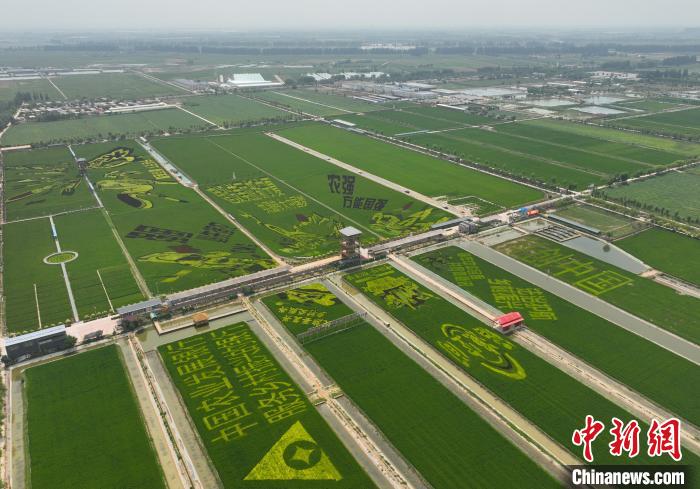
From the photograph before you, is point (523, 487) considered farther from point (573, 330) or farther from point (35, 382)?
point (35, 382)

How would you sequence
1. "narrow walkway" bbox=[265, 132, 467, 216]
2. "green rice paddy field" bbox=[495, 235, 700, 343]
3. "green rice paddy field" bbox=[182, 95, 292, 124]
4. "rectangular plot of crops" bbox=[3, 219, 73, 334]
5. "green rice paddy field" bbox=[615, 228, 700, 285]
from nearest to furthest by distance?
"green rice paddy field" bbox=[495, 235, 700, 343]
"rectangular plot of crops" bbox=[3, 219, 73, 334]
"green rice paddy field" bbox=[615, 228, 700, 285]
"narrow walkway" bbox=[265, 132, 467, 216]
"green rice paddy field" bbox=[182, 95, 292, 124]

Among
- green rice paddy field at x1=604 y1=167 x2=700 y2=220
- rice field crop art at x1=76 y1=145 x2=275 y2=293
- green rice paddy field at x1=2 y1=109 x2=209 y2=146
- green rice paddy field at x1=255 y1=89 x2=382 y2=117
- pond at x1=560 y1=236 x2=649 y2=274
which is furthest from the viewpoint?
green rice paddy field at x1=255 y1=89 x2=382 y2=117

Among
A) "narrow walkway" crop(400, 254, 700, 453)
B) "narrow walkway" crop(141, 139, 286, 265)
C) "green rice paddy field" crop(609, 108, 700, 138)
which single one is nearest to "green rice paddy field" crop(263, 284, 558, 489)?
"narrow walkway" crop(400, 254, 700, 453)

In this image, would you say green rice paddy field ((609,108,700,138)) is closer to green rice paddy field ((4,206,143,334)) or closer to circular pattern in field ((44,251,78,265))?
green rice paddy field ((4,206,143,334))

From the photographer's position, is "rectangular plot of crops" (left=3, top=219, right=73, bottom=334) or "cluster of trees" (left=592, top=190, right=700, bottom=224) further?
"cluster of trees" (left=592, top=190, right=700, bottom=224)

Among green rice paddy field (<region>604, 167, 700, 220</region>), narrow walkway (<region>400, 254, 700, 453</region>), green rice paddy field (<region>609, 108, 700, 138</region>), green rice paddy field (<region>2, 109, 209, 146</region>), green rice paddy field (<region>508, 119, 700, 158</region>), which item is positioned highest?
green rice paddy field (<region>609, 108, 700, 138</region>)

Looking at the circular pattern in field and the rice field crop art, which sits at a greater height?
the rice field crop art
